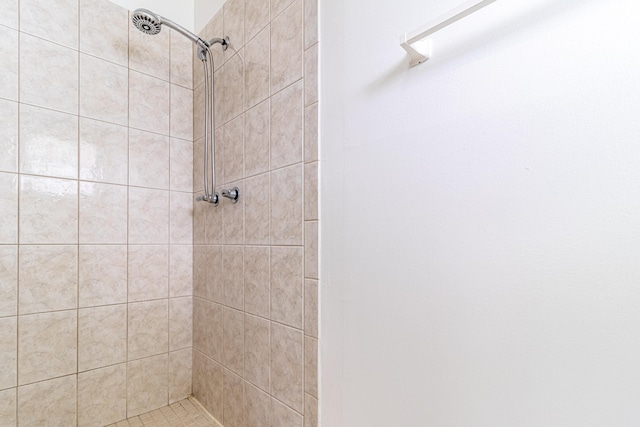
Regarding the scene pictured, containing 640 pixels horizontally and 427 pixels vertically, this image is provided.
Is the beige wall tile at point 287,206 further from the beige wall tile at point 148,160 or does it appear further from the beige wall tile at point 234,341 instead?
the beige wall tile at point 148,160

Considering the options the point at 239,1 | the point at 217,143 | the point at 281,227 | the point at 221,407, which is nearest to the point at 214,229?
the point at 217,143

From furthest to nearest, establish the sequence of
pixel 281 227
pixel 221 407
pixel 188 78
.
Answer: pixel 188 78 → pixel 221 407 → pixel 281 227

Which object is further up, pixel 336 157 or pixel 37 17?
pixel 37 17

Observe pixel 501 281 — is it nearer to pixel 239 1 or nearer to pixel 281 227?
pixel 281 227

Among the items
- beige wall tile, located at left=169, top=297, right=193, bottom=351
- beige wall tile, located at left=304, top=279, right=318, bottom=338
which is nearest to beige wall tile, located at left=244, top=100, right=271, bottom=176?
beige wall tile, located at left=304, top=279, right=318, bottom=338

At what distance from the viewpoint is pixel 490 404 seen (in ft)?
1.80

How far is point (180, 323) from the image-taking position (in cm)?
147

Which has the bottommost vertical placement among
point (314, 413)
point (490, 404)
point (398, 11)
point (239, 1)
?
point (314, 413)

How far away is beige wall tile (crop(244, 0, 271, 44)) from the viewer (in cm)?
108

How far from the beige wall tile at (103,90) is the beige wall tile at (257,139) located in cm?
61

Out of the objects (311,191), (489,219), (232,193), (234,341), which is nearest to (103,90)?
(232,193)

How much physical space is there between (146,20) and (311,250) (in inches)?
38.4

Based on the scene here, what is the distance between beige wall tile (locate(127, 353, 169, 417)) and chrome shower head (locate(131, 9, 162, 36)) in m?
1.34

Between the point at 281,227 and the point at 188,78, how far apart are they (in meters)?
1.05
